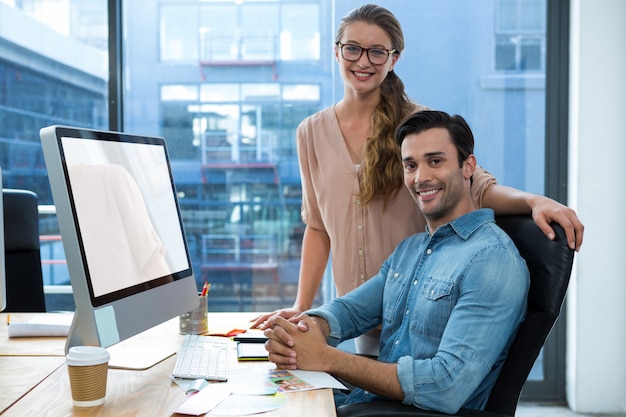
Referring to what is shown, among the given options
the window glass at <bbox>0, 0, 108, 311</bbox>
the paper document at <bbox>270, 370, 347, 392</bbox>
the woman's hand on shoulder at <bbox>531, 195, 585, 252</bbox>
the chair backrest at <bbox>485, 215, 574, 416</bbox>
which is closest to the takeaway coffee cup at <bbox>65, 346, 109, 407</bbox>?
the paper document at <bbox>270, 370, 347, 392</bbox>

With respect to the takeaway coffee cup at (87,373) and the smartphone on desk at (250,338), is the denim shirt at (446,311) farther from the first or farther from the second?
the takeaway coffee cup at (87,373)

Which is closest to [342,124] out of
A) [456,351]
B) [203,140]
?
[456,351]

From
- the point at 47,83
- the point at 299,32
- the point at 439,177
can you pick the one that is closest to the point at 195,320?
the point at 439,177

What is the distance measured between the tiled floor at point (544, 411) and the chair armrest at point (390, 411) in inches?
75.0

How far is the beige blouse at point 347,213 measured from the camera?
80.3 inches

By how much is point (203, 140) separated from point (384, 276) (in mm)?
1768

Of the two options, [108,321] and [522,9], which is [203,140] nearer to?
[522,9]

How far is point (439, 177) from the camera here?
1.67m

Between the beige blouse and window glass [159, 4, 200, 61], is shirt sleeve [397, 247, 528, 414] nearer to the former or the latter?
the beige blouse

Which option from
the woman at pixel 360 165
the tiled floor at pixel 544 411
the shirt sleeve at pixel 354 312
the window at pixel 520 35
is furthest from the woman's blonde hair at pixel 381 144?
the tiled floor at pixel 544 411

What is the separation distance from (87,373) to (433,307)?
81cm

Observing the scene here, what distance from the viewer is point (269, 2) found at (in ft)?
10.6

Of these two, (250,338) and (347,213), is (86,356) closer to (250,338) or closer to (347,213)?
(250,338)

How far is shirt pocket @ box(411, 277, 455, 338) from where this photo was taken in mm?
1508
